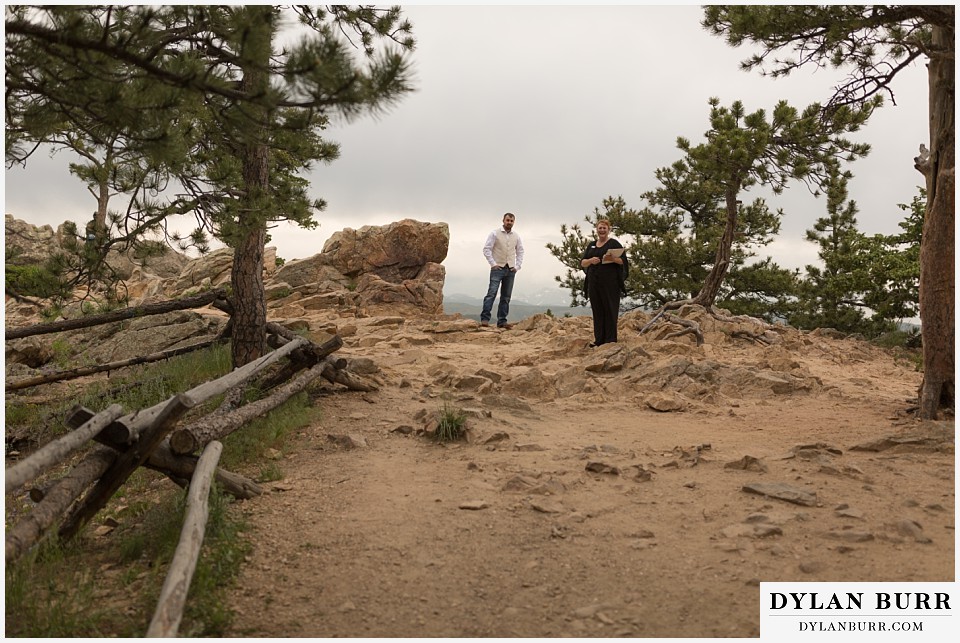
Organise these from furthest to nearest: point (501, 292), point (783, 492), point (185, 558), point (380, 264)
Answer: point (380, 264) → point (501, 292) → point (783, 492) → point (185, 558)

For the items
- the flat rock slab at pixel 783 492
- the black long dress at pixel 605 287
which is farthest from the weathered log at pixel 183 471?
the black long dress at pixel 605 287

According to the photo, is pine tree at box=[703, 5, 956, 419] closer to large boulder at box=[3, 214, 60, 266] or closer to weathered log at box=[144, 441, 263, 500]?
Result: weathered log at box=[144, 441, 263, 500]

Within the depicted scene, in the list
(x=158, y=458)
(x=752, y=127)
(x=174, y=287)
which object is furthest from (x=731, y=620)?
(x=174, y=287)

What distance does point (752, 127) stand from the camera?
12.0 meters

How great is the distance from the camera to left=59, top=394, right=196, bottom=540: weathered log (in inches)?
178

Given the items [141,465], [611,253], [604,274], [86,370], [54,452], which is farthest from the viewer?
[604,274]

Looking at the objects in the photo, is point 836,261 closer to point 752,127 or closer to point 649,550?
point 752,127

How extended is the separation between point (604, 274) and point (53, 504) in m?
8.10

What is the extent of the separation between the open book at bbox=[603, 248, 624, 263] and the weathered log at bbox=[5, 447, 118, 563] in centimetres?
745

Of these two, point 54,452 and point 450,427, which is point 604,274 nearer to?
point 450,427

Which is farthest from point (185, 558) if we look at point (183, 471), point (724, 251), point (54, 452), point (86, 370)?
point (724, 251)

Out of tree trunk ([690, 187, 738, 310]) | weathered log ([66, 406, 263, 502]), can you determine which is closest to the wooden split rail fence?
weathered log ([66, 406, 263, 502])

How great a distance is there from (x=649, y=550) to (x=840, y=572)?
40.8 inches

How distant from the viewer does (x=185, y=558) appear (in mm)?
3580
